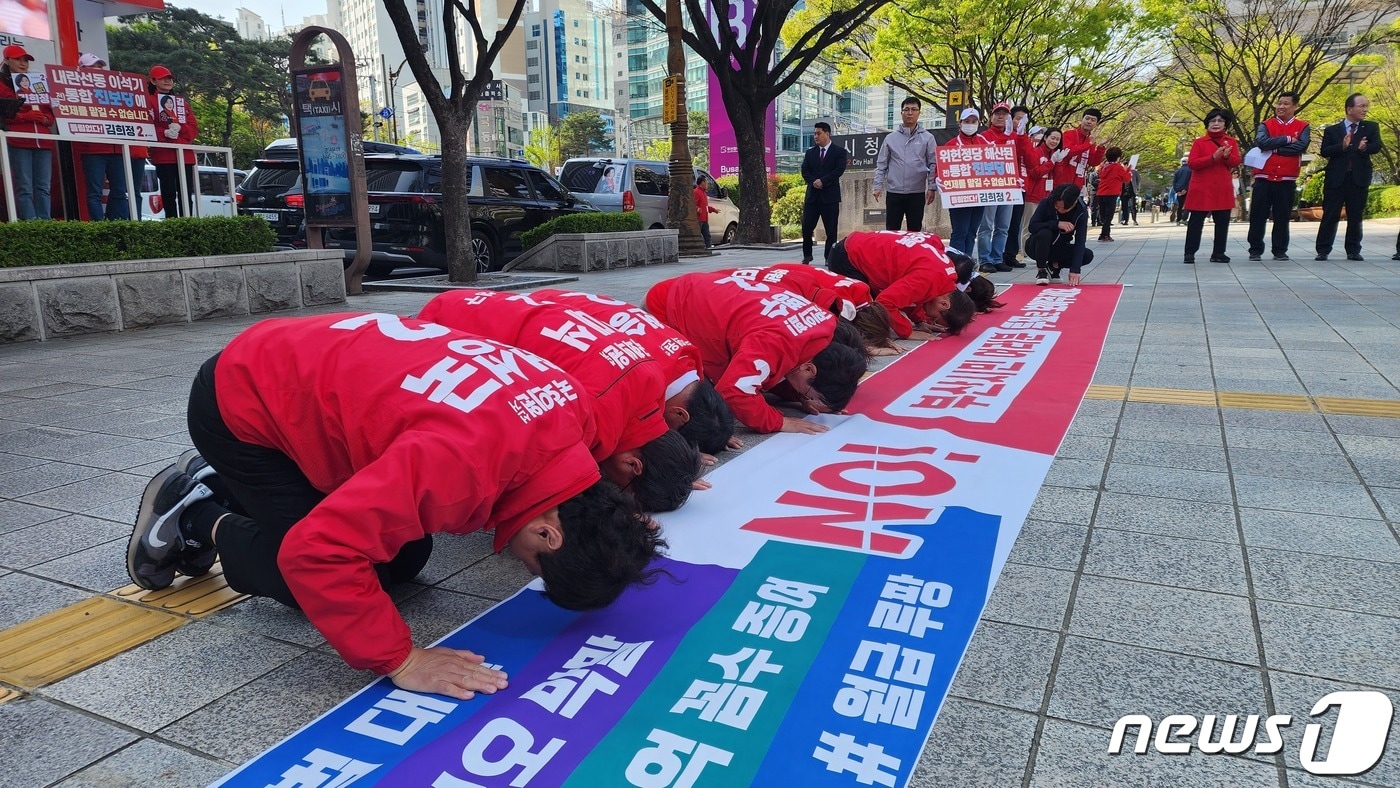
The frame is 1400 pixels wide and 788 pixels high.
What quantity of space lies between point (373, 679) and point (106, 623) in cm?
84

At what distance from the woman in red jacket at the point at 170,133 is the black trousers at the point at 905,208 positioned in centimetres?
722

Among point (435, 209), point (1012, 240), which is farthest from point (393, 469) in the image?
point (1012, 240)

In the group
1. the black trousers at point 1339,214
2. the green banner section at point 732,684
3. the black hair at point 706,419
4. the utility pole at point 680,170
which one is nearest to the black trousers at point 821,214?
the utility pole at point 680,170

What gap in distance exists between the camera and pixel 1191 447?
Result: 12.3 ft

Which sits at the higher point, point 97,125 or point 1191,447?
point 97,125

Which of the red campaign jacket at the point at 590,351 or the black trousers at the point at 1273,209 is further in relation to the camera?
the black trousers at the point at 1273,209

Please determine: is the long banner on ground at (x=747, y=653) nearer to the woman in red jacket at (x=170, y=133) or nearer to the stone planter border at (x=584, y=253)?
the woman in red jacket at (x=170, y=133)

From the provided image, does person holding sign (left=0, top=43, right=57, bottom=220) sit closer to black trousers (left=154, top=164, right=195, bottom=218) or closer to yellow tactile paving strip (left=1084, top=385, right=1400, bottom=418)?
black trousers (left=154, top=164, right=195, bottom=218)

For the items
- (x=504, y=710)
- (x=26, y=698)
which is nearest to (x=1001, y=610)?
(x=504, y=710)

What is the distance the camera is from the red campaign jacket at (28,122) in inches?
289

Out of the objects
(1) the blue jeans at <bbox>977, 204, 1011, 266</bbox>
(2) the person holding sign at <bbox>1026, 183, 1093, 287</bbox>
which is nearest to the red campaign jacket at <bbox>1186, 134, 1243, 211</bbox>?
(2) the person holding sign at <bbox>1026, 183, 1093, 287</bbox>

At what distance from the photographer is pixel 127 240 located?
23.4ft

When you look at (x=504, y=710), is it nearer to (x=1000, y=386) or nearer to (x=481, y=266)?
(x=1000, y=386)

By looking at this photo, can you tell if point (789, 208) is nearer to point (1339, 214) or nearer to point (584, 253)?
point (584, 253)
